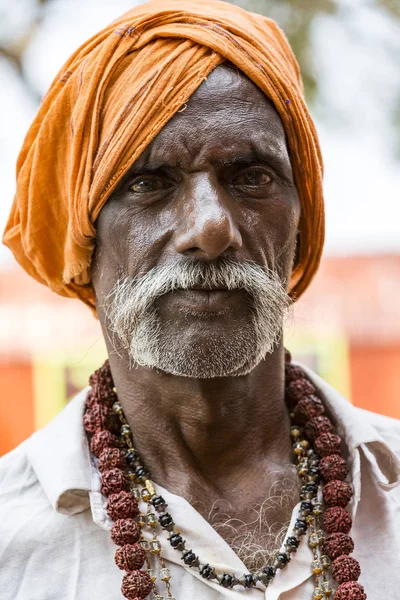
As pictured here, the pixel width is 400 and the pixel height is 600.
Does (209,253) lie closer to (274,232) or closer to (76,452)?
(274,232)

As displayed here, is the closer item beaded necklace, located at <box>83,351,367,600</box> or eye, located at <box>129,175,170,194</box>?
beaded necklace, located at <box>83,351,367,600</box>

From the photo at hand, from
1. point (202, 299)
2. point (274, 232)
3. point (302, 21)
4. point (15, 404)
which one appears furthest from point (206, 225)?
point (15, 404)

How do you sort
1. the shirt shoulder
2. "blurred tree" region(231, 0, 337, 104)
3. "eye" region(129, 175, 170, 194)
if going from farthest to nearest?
"blurred tree" region(231, 0, 337, 104)
the shirt shoulder
"eye" region(129, 175, 170, 194)

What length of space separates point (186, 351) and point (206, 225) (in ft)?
1.19

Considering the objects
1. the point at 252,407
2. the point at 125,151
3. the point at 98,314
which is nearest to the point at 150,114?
the point at 125,151

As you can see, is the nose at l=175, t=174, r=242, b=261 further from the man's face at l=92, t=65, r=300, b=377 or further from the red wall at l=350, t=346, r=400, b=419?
the red wall at l=350, t=346, r=400, b=419

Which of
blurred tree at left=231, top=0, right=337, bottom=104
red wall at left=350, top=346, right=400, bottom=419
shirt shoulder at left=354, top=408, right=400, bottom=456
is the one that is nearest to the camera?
shirt shoulder at left=354, top=408, right=400, bottom=456

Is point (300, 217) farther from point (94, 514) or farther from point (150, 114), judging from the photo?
point (94, 514)

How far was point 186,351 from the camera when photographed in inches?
97.0

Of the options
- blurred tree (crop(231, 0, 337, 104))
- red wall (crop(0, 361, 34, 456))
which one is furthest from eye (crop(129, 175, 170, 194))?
red wall (crop(0, 361, 34, 456))

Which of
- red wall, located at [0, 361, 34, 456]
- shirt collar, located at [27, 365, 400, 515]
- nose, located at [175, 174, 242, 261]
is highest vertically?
nose, located at [175, 174, 242, 261]

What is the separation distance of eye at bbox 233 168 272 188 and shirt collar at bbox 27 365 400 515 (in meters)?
0.75

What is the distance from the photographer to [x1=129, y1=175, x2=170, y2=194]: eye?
2.58m

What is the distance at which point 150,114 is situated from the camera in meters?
2.52
